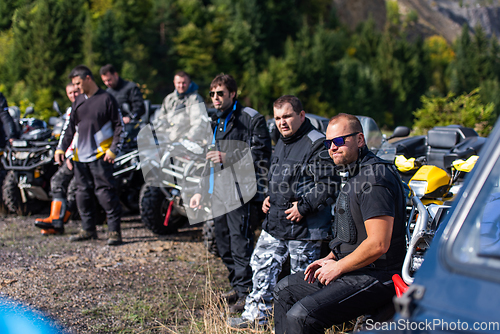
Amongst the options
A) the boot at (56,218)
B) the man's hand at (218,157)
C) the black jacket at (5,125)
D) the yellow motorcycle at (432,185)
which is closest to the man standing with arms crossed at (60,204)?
the boot at (56,218)

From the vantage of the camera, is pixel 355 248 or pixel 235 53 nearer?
pixel 355 248

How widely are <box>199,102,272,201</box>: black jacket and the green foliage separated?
24.2 ft

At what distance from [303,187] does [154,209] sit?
2.84 metres

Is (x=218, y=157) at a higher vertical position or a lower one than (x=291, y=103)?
lower

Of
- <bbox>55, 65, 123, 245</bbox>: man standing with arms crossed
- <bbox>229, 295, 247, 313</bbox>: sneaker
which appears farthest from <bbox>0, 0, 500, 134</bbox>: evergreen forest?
<bbox>229, 295, 247, 313</bbox>: sneaker

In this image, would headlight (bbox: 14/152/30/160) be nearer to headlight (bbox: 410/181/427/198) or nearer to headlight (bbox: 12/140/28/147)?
headlight (bbox: 12/140/28/147)

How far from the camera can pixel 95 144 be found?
506cm

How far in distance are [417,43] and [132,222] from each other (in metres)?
55.0

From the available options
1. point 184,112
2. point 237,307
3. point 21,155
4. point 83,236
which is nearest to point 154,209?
point 83,236

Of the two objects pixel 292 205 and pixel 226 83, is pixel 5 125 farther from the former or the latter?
pixel 292 205

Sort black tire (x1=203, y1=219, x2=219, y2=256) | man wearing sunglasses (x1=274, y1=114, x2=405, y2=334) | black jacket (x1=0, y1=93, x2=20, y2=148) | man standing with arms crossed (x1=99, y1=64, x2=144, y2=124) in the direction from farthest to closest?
man standing with arms crossed (x1=99, y1=64, x2=144, y2=124)
black jacket (x1=0, y1=93, x2=20, y2=148)
black tire (x1=203, y1=219, x2=219, y2=256)
man wearing sunglasses (x1=274, y1=114, x2=405, y2=334)

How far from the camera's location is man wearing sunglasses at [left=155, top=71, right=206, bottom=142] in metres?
4.93

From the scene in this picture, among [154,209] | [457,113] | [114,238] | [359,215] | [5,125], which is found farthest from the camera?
[457,113]

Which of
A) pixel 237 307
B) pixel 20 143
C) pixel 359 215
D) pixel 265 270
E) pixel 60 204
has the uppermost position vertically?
pixel 359 215
